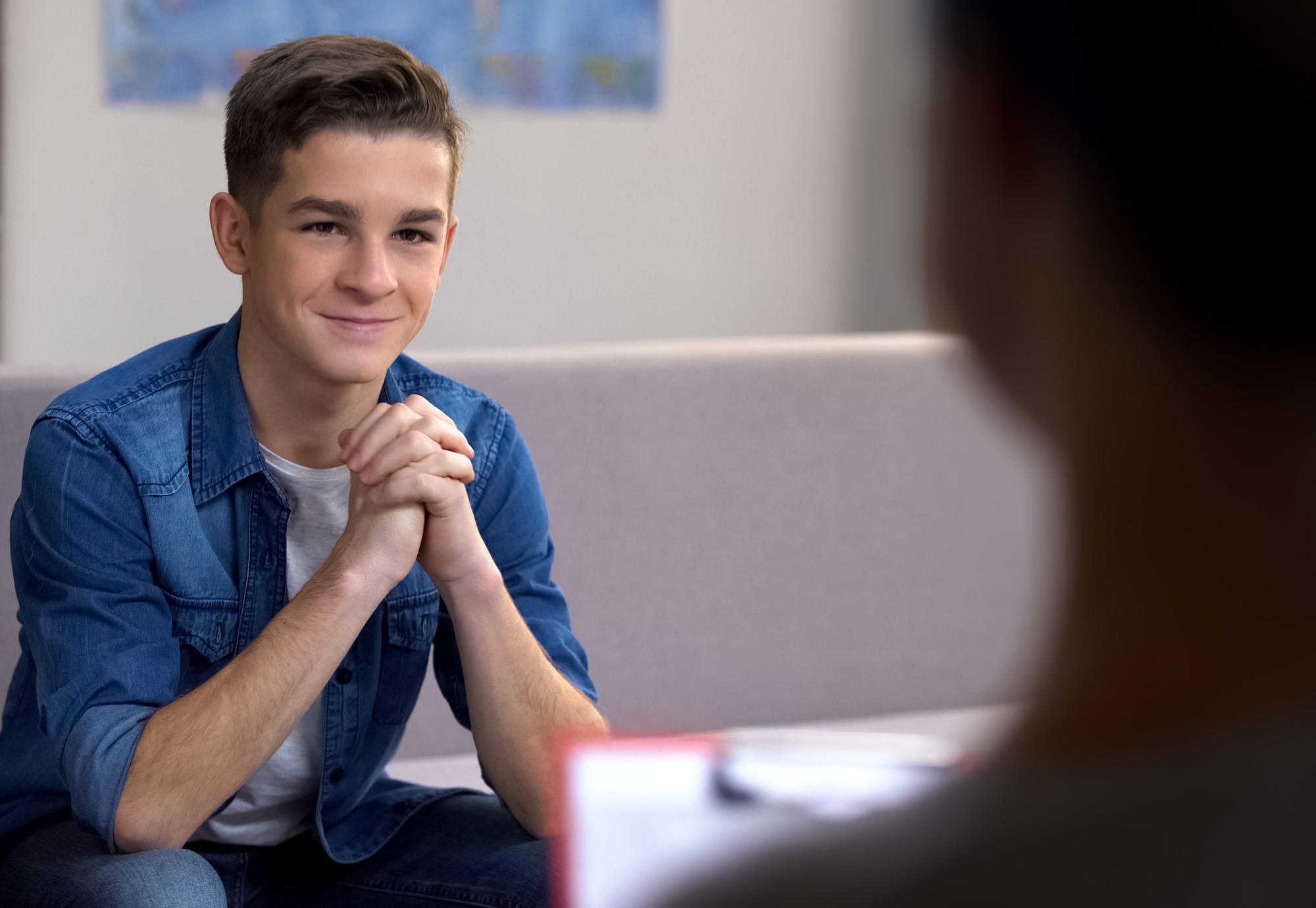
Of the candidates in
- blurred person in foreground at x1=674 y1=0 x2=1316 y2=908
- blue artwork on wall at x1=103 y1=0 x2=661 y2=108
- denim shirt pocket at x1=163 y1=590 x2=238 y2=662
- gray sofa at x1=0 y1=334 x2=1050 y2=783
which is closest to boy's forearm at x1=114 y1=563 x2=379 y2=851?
denim shirt pocket at x1=163 y1=590 x2=238 y2=662

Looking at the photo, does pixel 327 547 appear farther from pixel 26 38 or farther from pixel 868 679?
pixel 26 38

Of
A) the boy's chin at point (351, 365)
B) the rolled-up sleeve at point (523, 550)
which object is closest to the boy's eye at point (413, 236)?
the boy's chin at point (351, 365)

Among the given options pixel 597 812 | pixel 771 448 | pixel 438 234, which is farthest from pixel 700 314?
pixel 597 812

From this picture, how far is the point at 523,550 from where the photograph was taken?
146 centimetres

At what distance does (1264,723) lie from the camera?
249mm

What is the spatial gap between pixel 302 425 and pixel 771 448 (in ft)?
2.74

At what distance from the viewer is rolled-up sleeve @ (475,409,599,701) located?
1.44m

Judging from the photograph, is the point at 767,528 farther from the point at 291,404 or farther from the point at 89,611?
the point at 89,611

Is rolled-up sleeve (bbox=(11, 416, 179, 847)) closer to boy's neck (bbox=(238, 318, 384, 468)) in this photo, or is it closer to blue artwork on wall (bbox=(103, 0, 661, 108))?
boy's neck (bbox=(238, 318, 384, 468))

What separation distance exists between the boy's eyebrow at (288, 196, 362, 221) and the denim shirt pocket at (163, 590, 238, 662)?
37cm

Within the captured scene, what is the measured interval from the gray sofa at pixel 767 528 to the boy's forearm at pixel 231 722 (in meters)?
0.63

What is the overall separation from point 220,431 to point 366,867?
1.43ft

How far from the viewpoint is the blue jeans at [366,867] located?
120 centimetres

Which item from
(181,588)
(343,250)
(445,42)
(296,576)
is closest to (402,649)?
(296,576)
